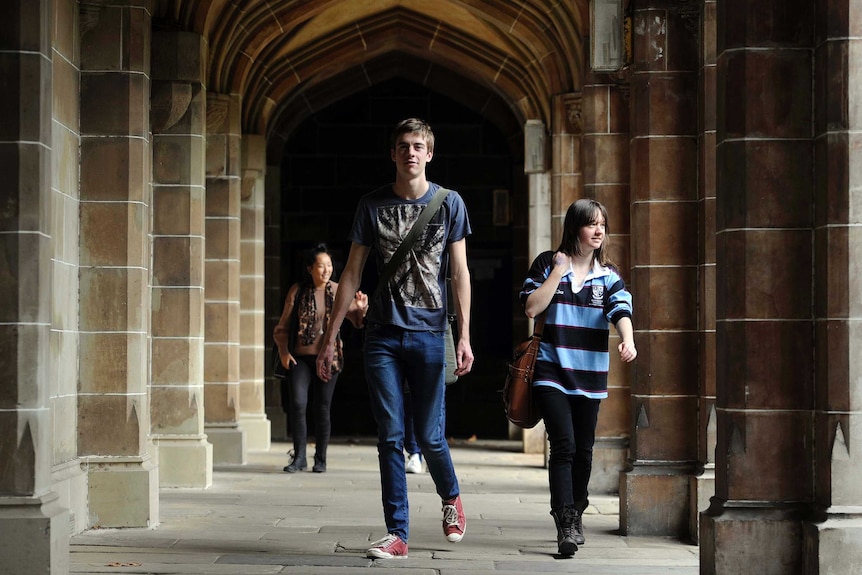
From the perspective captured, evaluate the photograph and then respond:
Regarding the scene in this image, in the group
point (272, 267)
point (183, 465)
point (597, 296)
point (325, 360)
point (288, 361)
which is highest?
point (272, 267)

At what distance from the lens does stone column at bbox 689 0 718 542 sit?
323 inches

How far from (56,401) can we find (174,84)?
413 cm

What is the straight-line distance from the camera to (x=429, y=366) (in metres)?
6.75

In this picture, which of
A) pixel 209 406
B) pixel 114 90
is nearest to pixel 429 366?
pixel 114 90

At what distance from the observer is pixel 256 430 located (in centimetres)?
1666

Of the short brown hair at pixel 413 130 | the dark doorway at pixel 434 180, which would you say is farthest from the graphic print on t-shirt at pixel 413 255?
the dark doorway at pixel 434 180

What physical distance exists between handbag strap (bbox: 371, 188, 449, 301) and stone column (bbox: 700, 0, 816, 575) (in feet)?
4.45

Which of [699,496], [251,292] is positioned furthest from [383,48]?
[699,496]

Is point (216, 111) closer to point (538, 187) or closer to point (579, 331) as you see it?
point (538, 187)

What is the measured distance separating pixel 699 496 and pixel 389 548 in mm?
2003

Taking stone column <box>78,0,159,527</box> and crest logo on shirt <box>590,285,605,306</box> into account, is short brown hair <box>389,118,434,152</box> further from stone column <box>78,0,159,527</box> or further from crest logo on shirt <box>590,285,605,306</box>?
stone column <box>78,0,159,527</box>

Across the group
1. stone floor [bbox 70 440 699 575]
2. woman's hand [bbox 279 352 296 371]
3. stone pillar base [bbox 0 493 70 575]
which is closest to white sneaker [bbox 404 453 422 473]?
stone floor [bbox 70 440 699 575]

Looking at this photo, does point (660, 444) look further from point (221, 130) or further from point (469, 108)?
point (469, 108)

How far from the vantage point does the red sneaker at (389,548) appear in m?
6.88
